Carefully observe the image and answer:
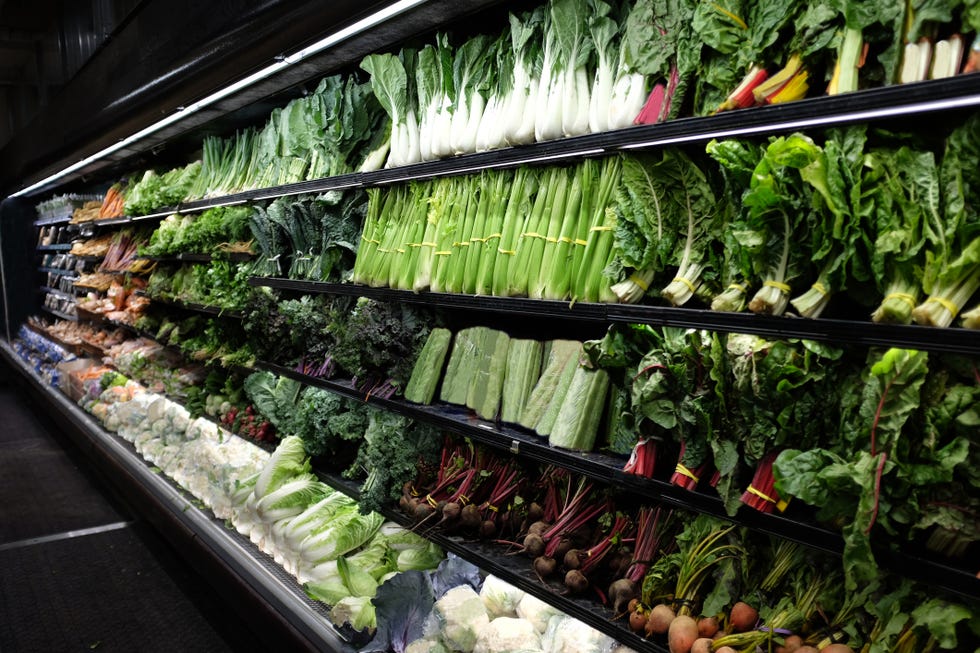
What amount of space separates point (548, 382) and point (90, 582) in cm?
368

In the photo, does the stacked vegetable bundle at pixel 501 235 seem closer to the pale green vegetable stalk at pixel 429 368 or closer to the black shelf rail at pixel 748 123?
the black shelf rail at pixel 748 123

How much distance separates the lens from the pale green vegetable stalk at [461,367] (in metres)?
3.05

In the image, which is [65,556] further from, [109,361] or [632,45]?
[632,45]

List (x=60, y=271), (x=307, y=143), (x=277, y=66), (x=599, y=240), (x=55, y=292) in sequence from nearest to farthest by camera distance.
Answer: (x=599, y=240)
(x=277, y=66)
(x=307, y=143)
(x=60, y=271)
(x=55, y=292)

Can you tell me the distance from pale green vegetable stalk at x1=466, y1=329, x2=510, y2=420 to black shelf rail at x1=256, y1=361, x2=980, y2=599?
0.06 m

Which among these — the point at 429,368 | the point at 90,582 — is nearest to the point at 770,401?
the point at 429,368

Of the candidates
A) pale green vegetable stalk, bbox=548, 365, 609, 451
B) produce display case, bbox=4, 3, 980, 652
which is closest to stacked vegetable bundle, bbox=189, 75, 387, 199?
produce display case, bbox=4, 3, 980, 652

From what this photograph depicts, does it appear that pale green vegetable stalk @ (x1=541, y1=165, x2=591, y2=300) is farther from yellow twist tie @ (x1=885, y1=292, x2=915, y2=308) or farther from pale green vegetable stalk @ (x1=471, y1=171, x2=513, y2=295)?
yellow twist tie @ (x1=885, y1=292, x2=915, y2=308)

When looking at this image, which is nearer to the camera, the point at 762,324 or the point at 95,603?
the point at 762,324

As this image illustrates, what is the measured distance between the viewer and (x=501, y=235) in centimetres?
271

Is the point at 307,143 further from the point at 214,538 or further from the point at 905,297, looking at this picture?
the point at 905,297

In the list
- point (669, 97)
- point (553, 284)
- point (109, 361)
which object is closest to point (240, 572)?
point (553, 284)

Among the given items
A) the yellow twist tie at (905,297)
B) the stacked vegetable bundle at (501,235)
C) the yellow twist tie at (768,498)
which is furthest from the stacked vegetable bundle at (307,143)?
the yellow twist tie at (905,297)

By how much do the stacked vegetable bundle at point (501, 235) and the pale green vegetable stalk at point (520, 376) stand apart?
28 cm
